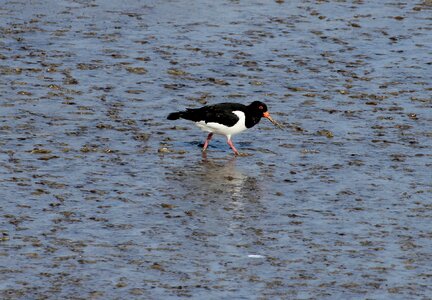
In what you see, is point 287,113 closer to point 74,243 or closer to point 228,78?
point 228,78

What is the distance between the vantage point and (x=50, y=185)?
23156 millimetres

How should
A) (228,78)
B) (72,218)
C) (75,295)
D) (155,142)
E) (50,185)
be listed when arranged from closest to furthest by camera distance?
(75,295) < (72,218) < (50,185) < (155,142) < (228,78)

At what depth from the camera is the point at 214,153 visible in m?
26.4

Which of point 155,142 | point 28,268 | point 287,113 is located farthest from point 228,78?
point 28,268

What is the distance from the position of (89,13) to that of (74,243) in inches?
696

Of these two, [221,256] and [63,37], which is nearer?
[221,256]

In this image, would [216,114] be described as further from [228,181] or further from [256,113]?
[228,181]

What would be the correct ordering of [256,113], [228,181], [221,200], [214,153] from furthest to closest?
1. [214,153]
2. [256,113]
3. [228,181]
4. [221,200]

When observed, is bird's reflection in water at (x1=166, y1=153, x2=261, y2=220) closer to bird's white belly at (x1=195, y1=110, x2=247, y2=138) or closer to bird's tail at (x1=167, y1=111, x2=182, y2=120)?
bird's white belly at (x1=195, y1=110, x2=247, y2=138)

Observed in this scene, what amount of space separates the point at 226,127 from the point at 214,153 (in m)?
0.84

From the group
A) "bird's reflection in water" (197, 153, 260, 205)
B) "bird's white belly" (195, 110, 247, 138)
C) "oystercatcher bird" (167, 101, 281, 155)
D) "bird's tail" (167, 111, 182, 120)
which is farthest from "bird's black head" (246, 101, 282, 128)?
"bird's tail" (167, 111, 182, 120)

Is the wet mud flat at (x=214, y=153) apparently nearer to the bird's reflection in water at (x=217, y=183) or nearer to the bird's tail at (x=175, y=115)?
the bird's reflection in water at (x=217, y=183)

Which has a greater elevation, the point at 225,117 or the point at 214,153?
the point at 225,117

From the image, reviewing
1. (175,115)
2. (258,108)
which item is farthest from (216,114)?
(258,108)
